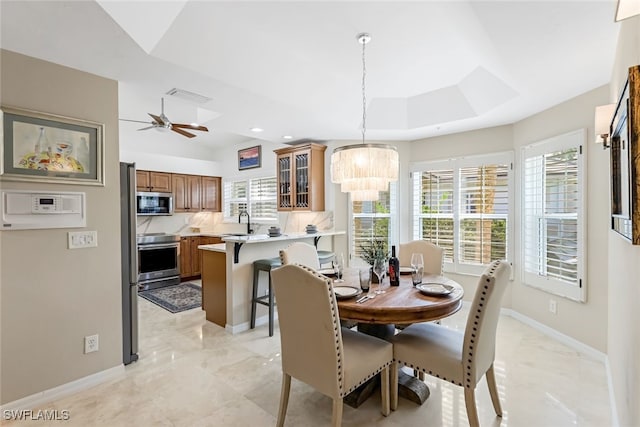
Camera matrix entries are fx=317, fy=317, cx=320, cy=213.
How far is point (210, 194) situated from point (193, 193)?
384 mm

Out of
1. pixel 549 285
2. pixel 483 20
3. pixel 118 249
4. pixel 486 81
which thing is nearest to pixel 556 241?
pixel 549 285

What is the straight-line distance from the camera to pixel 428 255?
3.09 metres

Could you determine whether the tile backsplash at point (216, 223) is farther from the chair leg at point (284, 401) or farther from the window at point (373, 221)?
the chair leg at point (284, 401)

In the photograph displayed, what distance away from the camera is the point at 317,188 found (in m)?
4.93

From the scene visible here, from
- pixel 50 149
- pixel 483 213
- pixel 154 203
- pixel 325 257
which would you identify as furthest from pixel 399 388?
pixel 154 203

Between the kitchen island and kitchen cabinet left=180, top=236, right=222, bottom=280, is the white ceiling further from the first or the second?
kitchen cabinet left=180, top=236, right=222, bottom=280

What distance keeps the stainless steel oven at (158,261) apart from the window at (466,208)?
4.30 m

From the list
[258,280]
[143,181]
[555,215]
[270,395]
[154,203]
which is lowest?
[270,395]

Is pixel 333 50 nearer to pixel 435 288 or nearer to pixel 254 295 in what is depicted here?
pixel 435 288

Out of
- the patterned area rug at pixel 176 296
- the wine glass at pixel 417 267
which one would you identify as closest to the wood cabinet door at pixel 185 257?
the patterned area rug at pixel 176 296

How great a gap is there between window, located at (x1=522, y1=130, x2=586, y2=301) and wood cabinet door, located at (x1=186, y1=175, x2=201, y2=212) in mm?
5845

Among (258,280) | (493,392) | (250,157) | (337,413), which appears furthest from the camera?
(250,157)

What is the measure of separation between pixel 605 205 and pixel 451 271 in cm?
200

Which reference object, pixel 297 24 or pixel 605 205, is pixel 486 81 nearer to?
pixel 605 205
